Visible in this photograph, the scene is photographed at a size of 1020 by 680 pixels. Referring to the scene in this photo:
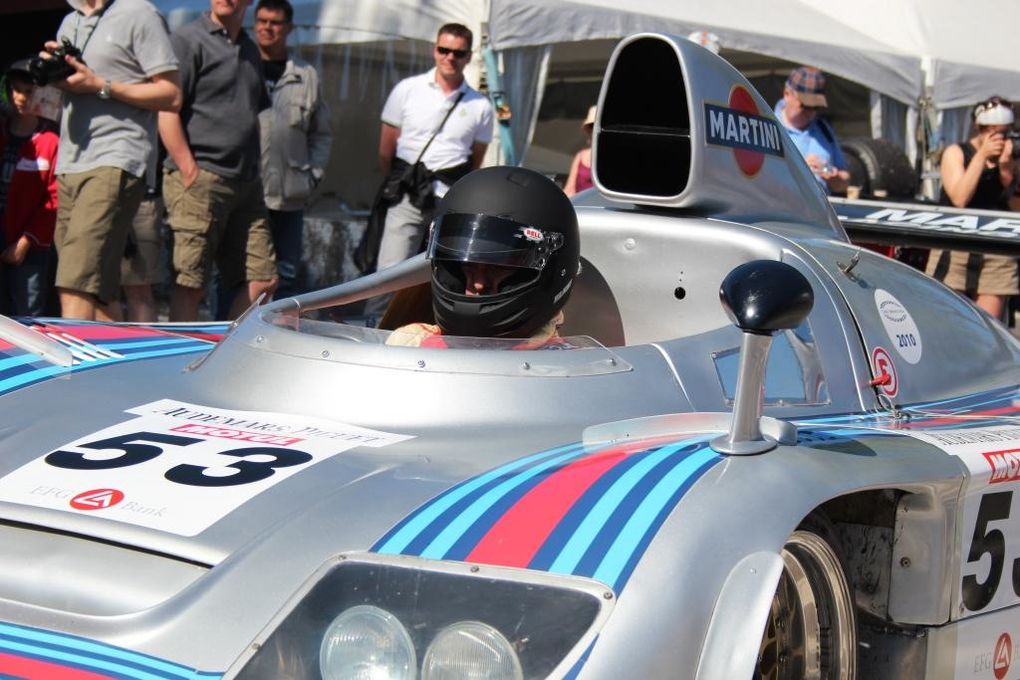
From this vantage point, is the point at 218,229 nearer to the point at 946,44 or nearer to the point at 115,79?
the point at 115,79

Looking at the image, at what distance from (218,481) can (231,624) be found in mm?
443

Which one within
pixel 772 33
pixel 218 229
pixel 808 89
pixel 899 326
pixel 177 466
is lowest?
pixel 218 229

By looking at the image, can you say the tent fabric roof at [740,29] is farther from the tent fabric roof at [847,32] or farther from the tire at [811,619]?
the tire at [811,619]

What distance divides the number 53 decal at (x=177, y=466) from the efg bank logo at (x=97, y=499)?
112 mm

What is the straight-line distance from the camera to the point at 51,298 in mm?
7742

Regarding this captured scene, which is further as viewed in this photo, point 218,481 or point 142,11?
point 142,11

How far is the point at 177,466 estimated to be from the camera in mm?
2807

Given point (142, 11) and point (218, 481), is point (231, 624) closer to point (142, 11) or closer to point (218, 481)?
point (218, 481)

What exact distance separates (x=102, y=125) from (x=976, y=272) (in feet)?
18.2

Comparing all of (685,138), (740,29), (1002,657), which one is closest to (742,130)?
(685,138)

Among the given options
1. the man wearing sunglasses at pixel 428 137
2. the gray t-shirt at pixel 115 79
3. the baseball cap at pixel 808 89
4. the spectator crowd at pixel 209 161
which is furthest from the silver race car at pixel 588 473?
the baseball cap at pixel 808 89

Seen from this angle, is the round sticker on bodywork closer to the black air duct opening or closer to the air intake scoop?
the air intake scoop

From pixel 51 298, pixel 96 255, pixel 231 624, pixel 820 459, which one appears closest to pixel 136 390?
pixel 231 624

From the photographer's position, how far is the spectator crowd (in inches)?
240
